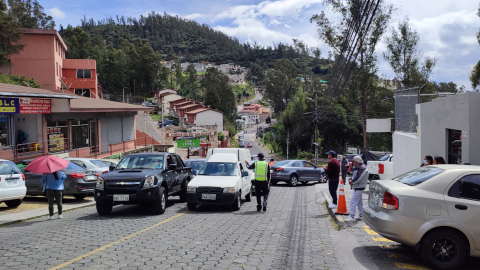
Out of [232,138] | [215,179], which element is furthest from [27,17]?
[215,179]

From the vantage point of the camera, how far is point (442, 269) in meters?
5.93

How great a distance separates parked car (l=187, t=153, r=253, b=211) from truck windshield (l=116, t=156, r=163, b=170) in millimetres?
1239

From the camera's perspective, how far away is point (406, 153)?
17031 millimetres

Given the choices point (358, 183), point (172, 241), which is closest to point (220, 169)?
point (358, 183)

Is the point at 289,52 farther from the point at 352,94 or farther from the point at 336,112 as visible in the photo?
the point at 352,94

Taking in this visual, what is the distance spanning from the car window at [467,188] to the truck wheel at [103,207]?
8.47 meters

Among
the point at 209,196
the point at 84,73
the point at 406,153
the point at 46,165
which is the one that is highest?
the point at 84,73

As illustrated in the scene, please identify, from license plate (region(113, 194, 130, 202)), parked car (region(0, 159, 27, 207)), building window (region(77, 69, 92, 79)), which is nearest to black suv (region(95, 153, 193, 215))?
license plate (region(113, 194, 130, 202))

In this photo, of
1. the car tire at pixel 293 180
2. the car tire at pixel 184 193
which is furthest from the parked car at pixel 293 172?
the car tire at pixel 184 193

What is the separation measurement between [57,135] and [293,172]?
14.5 meters

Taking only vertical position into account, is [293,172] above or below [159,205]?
below

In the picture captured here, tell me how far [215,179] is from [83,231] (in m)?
4.59

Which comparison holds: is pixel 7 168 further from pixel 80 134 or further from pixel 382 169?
pixel 382 169

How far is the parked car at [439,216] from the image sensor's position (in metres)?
5.94
